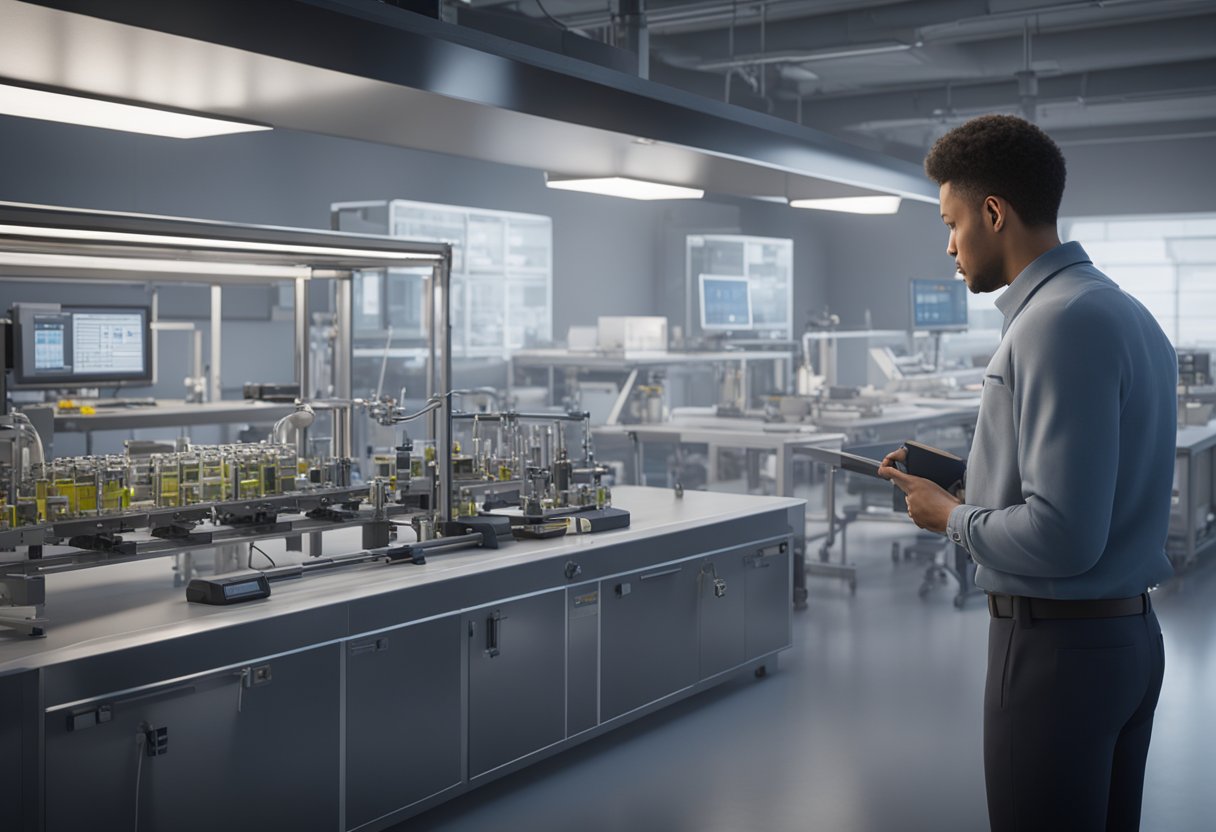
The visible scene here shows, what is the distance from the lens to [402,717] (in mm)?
3129

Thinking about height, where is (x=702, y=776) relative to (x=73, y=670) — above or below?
below

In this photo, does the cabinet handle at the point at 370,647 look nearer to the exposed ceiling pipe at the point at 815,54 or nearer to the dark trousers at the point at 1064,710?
the dark trousers at the point at 1064,710

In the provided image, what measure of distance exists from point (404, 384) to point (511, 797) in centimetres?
619

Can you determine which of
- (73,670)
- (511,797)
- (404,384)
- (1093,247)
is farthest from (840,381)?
(73,670)

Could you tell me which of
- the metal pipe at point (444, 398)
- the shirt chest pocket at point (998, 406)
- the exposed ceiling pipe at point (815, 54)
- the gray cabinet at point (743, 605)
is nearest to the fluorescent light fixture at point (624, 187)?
the metal pipe at point (444, 398)

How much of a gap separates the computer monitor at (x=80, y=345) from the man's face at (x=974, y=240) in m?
5.65

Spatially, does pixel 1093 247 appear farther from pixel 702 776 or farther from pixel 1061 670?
pixel 1061 670

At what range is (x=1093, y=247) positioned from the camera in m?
13.8

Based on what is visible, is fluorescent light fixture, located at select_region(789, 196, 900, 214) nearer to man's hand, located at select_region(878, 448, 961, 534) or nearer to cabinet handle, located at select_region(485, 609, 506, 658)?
cabinet handle, located at select_region(485, 609, 506, 658)

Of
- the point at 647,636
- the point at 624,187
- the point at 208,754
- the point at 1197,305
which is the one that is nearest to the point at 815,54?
the point at 624,187

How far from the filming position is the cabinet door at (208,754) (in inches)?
95.5

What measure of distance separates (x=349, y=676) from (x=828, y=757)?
1.70 metres

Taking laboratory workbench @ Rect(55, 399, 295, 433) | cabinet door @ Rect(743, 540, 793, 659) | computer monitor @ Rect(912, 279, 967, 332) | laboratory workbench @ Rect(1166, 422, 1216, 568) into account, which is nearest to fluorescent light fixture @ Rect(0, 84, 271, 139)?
cabinet door @ Rect(743, 540, 793, 659)

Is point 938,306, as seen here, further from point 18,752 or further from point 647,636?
point 18,752
